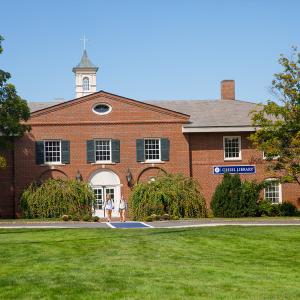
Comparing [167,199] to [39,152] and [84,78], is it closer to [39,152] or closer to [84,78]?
[39,152]

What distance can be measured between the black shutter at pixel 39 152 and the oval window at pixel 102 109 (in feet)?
12.3

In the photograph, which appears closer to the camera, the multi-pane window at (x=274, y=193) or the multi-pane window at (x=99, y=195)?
the multi-pane window at (x=99, y=195)

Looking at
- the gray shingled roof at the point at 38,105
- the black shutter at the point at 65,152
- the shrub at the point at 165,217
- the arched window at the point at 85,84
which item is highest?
the arched window at the point at 85,84

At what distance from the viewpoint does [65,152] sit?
39000mm

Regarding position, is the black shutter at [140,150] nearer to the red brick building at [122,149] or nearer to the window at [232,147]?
the red brick building at [122,149]

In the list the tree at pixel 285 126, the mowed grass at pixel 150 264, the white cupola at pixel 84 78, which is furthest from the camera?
the white cupola at pixel 84 78

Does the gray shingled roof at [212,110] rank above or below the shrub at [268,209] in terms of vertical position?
above

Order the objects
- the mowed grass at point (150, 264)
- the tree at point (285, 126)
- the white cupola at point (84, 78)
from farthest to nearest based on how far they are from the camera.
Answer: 1. the white cupola at point (84, 78)
2. the tree at point (285, 126)
3. the mowed grass at point (150, 264)

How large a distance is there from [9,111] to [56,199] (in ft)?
18.8

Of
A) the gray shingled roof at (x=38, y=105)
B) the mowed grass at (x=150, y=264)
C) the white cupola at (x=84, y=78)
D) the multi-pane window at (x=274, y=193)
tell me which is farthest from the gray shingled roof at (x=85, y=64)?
the mowed grass at (x=150, y=264)

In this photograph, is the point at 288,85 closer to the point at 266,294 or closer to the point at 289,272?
the point at 289,272

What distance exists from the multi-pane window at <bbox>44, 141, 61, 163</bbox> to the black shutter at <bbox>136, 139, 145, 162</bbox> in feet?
15.2

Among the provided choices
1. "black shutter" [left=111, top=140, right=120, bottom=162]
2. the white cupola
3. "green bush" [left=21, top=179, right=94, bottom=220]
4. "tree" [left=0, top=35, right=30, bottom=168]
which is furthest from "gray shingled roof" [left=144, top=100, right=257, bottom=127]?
the white cupola

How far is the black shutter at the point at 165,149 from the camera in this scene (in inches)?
1553
